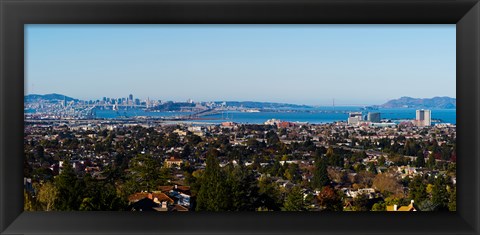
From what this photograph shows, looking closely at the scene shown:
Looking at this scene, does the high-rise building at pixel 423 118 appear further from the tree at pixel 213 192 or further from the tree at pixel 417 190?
the tree at pixel 213 192

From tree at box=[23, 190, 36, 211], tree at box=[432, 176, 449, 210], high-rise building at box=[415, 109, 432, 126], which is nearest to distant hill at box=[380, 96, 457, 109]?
high-rise building at box=[415, 109, 432, 126]

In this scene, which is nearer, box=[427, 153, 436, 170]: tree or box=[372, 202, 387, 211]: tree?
box=[372, 202, 387, 211]: tree

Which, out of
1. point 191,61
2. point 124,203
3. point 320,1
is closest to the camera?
point 320,1

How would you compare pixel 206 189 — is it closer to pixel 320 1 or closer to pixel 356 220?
pixel 356 220

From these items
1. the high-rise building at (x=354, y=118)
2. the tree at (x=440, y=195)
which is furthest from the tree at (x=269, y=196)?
the high-rise building at (x=354, y=118)

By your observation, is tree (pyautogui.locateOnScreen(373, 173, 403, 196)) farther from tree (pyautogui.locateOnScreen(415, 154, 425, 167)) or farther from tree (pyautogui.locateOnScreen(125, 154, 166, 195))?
tree (pyautogui.locateOnScreen(125, 154, 166, 195))
